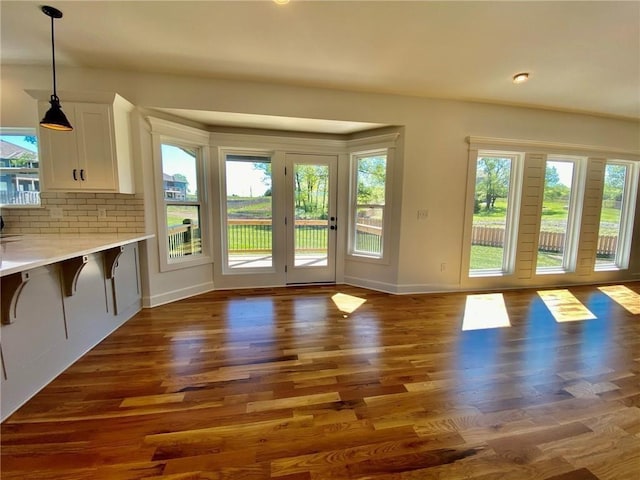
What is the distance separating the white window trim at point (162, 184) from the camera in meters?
3.14

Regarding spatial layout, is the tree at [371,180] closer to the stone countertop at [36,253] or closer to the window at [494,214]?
the window at [494,214]

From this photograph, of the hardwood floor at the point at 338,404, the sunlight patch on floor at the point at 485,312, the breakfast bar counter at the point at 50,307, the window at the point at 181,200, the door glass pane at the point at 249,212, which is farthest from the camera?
the door glass pane at the point at 249,212

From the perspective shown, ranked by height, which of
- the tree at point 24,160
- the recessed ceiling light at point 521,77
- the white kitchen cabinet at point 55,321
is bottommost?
the white kitchen cabinet at point 55,321

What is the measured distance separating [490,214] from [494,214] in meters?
0.07

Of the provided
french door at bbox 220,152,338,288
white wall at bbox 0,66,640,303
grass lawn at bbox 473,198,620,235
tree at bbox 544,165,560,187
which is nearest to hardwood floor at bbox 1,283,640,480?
white wall at bbox 0,66,640,303

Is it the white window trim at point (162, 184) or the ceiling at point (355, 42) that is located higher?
the ceiling at point (355, 42)

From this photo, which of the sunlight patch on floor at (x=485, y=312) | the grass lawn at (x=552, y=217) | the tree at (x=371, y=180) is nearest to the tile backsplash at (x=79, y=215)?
the tree at (x=371, y=180)

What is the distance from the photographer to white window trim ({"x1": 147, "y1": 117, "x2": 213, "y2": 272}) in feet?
10.3

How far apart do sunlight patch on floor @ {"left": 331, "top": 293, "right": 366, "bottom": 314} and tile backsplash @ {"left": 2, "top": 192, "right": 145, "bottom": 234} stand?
2.46 meters

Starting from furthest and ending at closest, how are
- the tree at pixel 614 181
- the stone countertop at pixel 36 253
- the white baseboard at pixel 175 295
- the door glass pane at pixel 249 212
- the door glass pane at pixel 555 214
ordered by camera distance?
the tree at pixel 614 181 < the door glass pane at pixel 555 214 < the door glass pane at pixel 249 212 < the white baseboard at pixel 175 295 < the stone countertop at pixel 36 253

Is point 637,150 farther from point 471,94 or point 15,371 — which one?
point 15,371

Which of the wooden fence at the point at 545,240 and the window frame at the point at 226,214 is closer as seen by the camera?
the window frame at the point at 226,214

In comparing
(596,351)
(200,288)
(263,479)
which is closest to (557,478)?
(263,479)

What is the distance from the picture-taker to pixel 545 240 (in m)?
4.24
